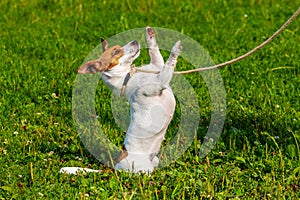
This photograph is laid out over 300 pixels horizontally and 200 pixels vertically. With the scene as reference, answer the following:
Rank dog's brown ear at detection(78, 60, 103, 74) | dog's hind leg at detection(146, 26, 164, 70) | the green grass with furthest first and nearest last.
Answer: the green grass, dog's hind leg at detection(146, 26, 164, 70), dog's brown ear at detection(78, 60, 103, 74)

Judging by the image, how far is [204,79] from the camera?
23.2ft

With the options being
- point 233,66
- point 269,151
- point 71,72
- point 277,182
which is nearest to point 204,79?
point 233,66

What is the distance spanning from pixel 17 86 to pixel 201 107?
174 centimetres

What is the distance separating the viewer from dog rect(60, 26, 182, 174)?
4.57 meters

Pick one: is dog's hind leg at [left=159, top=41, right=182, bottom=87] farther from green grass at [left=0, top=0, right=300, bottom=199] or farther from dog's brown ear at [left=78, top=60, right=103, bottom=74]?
green grass at [left=0, top=0, right=300, bottom=199]

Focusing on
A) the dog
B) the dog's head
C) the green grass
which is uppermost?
the dog's head

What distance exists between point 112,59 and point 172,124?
5.21 feet

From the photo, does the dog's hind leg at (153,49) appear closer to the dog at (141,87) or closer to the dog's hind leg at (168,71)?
the dog at (141,87)

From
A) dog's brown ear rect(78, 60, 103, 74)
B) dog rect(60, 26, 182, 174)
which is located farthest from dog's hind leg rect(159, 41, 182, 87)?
dog's brown ear rect(78, 60, 103, 74)

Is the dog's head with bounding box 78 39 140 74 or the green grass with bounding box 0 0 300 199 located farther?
the green grass with bounding box 0 0 300 199

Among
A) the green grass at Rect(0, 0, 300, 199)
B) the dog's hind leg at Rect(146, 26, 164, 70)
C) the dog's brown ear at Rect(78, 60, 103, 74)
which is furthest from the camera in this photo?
the green grass at Rect(0, 0, 300, 199)

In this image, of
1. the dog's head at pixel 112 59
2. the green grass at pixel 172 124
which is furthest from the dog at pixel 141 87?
the green grass at pixel 172 124

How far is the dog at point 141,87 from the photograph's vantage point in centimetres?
457

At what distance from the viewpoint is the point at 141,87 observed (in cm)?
462
